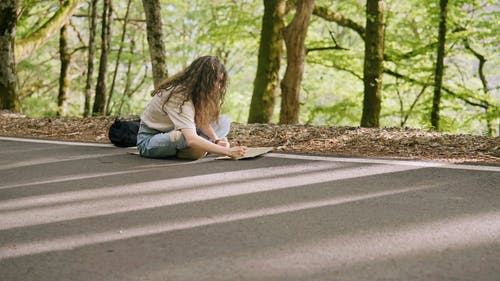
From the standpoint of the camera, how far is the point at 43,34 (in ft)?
53.7

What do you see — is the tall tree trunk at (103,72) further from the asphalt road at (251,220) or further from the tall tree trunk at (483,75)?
the tall tree trunk at (483,75)

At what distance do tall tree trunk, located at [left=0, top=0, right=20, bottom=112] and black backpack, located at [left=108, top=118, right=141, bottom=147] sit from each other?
7386 millimetres

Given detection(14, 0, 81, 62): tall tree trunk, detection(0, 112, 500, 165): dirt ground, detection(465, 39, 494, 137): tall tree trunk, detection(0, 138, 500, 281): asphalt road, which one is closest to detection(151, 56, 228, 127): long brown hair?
detection(0, 138, 500, 281): asphalt road

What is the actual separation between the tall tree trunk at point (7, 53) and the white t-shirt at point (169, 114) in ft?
28.5

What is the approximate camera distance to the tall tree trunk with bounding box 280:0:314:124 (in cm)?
1180

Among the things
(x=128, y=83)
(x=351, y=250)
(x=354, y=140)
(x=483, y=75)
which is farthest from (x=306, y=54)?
(x=351, y=250)

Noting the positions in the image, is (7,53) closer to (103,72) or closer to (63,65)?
(103,72)

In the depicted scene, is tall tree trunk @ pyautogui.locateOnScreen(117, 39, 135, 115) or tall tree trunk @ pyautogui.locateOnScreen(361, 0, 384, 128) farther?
tall tree trunk @ pyautogui.locateOnScreen(117, 39, 135, 115)

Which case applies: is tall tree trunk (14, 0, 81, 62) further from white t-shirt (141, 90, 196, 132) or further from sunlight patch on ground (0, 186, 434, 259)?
sunlight patch on ground (0, 186, 434, 259)

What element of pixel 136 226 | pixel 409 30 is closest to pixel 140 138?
pixel 136 226

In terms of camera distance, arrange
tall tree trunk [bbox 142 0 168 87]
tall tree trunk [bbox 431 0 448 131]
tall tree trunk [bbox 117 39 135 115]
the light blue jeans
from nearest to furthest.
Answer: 1. the light blue jeans
2. tall tree trunk [bbox 142 0 168 87]
3. tall tree trunk [bbox 431 0 448 131]
4. tall tree trunk [bbox 117 39 135 115]

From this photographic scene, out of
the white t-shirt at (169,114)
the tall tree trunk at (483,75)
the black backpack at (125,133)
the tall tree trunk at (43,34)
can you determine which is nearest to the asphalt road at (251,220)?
the white t-shirt at (169,114)

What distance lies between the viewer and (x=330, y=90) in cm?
2497

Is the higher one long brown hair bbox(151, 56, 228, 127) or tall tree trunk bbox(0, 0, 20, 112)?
tall tree trunk bbox(0, 0, 20, 112)
